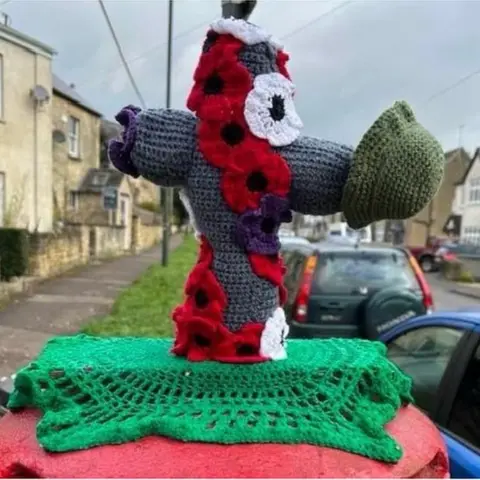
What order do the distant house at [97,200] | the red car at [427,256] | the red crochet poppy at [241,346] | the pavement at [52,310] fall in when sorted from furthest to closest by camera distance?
the red car at [427,256] → the distant house at [97,200] → the pavement at [52,310] → the red crochet poppy at [241,346]

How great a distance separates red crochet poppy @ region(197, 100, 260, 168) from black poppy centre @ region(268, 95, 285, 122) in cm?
8

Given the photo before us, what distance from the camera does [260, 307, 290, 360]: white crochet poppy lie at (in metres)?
1.56

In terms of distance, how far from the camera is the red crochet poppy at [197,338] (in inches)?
60.5

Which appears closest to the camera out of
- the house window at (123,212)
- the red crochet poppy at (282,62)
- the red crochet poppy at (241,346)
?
the red crochet poppy at (241,346)

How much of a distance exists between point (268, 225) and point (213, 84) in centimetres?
41

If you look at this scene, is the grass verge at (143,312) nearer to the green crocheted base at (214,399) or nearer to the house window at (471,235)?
the green crocheted base at (214,399)

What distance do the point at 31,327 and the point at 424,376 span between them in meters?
6.29

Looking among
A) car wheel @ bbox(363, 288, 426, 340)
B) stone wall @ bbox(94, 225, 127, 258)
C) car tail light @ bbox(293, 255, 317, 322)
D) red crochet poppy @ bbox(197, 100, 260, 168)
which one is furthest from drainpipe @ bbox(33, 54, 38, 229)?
red crochet poppy @ bbox(197, 100, 260, 168)

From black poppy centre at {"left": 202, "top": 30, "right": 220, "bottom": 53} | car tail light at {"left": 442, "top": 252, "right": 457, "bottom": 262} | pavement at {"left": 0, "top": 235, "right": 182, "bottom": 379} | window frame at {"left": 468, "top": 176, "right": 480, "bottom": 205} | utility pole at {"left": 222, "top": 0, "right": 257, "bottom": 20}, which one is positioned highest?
window frame at {"left": 468, "top": 176, "right": 480, "bottom": 205}

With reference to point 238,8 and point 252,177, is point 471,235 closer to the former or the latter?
point 238,8

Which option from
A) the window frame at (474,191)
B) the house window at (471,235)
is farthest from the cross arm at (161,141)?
the window frame at (474,191)

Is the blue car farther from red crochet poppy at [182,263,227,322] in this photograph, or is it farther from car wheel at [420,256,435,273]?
car wheel at [420,256,435,273]

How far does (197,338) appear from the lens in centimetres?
156

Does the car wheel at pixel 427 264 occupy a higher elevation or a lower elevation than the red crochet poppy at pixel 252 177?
lower
